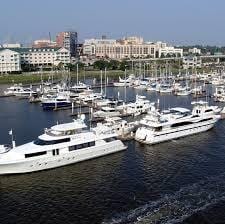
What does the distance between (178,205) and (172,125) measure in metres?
16.2

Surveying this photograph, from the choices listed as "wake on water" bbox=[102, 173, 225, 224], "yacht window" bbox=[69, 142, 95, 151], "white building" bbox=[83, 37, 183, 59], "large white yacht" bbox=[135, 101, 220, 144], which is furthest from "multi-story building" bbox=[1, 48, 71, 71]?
"wake on water" bbox=[102, 173, 225, 224]

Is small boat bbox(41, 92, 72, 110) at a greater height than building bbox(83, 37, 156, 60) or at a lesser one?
lesser

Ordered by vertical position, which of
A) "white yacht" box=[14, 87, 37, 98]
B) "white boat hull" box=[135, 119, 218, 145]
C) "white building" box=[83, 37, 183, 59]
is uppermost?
"white building" box=[83, 37, 183, 59]

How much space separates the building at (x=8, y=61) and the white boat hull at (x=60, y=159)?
9073 centimetres

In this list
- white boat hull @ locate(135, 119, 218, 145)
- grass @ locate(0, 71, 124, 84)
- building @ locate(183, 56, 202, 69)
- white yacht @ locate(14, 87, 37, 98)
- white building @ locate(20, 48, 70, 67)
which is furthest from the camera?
building @ locate(183, 56, 202, 69)

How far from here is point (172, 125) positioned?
134 feet

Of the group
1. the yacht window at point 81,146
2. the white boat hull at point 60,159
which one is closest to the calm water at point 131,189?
the white boat hull at point 60,159

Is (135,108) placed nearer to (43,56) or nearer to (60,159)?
(60,159)

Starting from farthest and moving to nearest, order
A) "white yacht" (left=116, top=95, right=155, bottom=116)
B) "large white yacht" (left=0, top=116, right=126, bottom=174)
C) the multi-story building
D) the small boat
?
the multi-story building, the small boat, "white yacht" (left=116, top=95, right=155, bottom=116), "large white yacht" (left=0, top=116, right=126, bottom=174)

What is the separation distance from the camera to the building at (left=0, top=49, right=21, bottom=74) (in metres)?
120

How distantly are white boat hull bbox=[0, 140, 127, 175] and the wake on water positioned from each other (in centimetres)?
927

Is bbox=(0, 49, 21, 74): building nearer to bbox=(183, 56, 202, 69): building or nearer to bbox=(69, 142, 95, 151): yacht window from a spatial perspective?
bbox=(183, 56, 202, 69): building

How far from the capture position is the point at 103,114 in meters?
53.9

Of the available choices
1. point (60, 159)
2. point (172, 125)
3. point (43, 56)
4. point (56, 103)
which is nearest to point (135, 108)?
point (56, 103)
